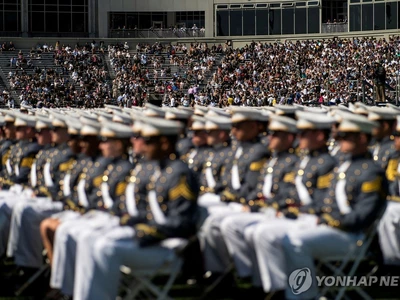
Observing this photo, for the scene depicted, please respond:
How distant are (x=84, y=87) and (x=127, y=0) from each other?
45.9ft

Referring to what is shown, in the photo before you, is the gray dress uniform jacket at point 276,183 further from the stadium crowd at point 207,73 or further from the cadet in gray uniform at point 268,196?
the stadium crowd at point 207,73

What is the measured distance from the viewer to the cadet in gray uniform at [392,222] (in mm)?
11297

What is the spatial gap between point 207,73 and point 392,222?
50775mm

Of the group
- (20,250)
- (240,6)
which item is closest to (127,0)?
(240,6)

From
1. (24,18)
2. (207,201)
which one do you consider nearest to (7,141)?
(207,201)

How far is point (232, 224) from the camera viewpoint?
34.0 ft

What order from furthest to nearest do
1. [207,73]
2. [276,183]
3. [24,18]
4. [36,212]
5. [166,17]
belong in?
[166,17] < [24,18] < [207,73] < [36,212] < [276,183]

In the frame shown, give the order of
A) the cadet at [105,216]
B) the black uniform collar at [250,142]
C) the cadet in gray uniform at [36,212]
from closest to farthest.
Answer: the cadet at [105,216] < the black uniform collar at [250,142] < the cadet in gray uniform at [36,212]

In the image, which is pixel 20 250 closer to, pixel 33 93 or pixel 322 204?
pixel 322 204

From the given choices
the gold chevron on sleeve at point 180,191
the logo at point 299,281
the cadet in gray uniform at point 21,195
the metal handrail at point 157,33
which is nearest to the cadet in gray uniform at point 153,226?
the gold chevron on sleeve at point 180,191

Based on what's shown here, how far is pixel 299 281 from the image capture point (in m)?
9.54

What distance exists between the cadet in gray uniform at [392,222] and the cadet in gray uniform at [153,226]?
3.10 m

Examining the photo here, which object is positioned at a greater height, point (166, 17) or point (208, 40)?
point (166, 17)

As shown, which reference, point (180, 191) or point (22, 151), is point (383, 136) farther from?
point (22, 151)
